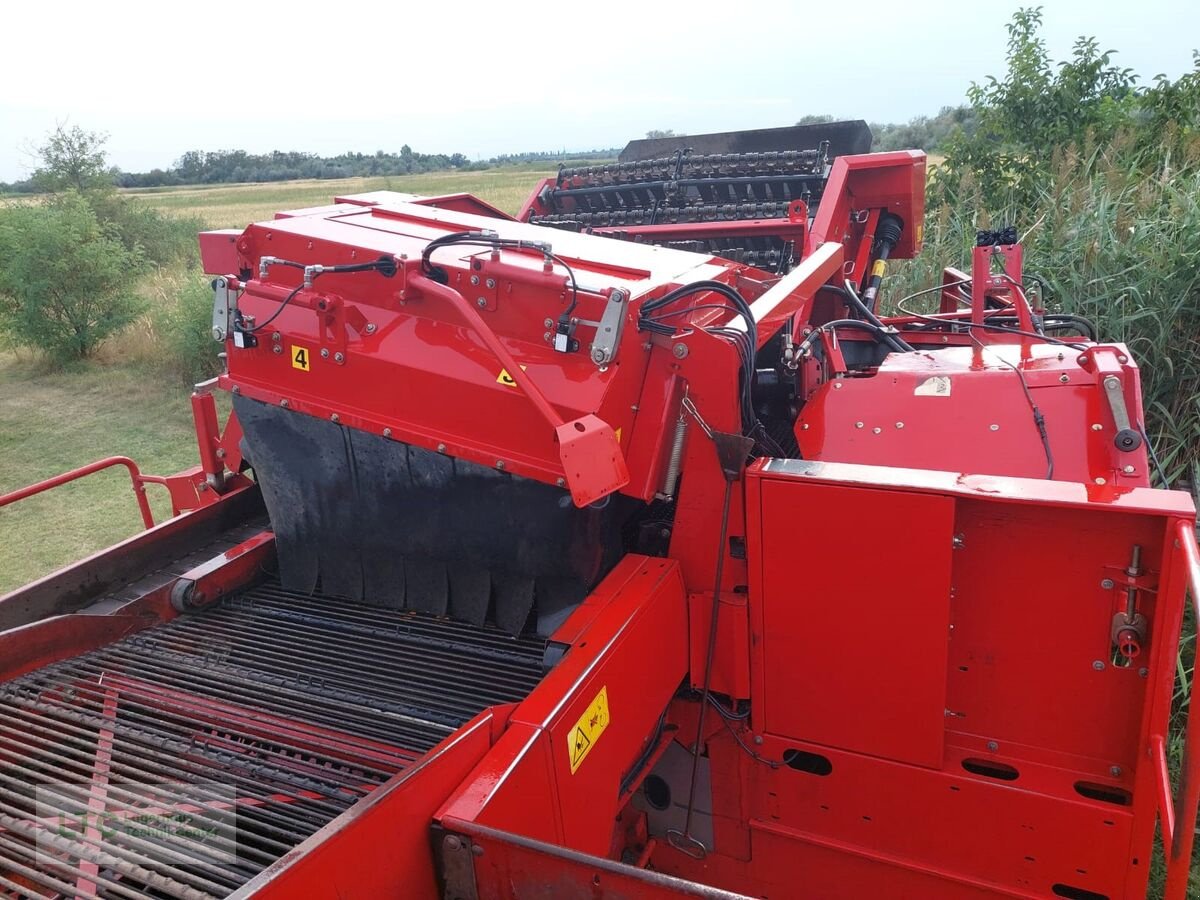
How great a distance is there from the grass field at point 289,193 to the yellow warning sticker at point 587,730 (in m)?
18.5

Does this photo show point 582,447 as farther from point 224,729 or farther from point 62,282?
point 62,282

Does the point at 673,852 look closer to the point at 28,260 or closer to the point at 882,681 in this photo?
the point at 882,681

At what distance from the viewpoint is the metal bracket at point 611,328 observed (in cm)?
235

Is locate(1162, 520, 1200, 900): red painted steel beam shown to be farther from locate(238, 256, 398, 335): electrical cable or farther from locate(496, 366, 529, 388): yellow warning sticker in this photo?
locate(238, 256, 398, 335): electrical cable

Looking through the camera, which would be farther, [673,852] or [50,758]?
[673,852]

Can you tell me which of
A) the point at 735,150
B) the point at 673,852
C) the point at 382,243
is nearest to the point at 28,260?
the point at 735,150

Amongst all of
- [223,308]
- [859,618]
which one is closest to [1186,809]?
[859,618]

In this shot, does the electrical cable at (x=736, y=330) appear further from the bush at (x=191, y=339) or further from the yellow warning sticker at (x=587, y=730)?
the bush at (x=191, y=339)

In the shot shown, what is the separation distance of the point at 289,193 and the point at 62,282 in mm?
25735

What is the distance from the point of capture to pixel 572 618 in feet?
7.53

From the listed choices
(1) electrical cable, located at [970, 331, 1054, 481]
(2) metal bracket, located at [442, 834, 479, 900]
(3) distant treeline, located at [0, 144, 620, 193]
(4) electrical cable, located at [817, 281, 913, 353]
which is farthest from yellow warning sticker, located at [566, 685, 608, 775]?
(3) distant treeline, located at [0, 144, 620, 193]

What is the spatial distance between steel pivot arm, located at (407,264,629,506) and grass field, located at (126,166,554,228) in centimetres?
1798

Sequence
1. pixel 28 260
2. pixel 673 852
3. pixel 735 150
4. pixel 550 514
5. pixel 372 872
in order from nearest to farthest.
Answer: pixel 372 872, pixel 550 514, pixel 673 852, pixel 735 150, pixel 28 260

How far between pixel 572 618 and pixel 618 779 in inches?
17.9
